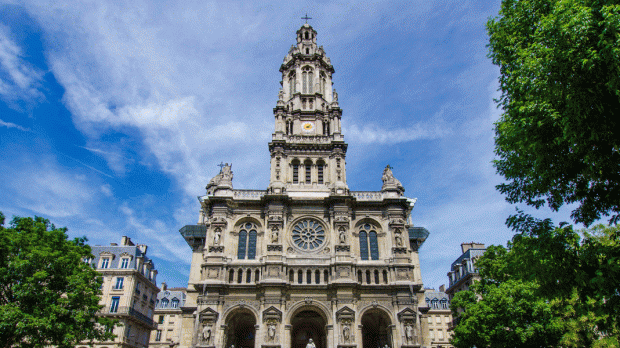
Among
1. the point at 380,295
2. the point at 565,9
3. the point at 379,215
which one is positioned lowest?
the point at 380,295

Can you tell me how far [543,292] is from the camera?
12.3 meters

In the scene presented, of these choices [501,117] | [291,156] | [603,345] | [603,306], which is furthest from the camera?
[291,156]

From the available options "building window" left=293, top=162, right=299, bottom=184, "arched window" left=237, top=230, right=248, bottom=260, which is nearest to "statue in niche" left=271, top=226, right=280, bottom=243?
"arched window" left=237, top=230, right=248, bottom=260

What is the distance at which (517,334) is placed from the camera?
73.4ft

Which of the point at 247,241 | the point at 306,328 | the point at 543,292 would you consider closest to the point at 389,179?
the point at 247,241

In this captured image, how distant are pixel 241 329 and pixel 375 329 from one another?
472 inches

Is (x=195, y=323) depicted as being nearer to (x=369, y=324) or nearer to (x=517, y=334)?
(x=369, y=324)

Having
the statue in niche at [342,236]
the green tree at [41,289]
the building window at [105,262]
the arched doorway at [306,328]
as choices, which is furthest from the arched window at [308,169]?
the building window at [105,262]

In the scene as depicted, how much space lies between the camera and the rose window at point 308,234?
3547 centimetres

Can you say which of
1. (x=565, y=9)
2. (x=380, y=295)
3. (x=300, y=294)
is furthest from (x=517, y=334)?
(x=565, y=9)

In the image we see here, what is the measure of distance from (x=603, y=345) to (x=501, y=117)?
634 inches

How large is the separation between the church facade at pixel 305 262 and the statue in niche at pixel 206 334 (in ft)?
0.25

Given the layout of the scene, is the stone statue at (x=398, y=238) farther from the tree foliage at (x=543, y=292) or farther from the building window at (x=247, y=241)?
the building window at (x=247, y=241)

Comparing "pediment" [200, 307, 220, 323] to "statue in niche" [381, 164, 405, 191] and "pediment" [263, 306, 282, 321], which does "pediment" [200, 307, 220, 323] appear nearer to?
"pediment" [263, 306, 282, 321]
